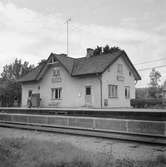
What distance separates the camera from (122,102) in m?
23.6

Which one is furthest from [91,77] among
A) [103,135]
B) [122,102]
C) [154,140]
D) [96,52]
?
[96,52]

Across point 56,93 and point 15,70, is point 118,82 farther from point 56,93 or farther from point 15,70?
point 15,70

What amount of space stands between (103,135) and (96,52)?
31.5m

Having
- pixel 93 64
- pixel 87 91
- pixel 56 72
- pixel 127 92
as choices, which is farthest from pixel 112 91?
pixel 56 72

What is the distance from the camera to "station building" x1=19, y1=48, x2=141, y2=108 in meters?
21.3

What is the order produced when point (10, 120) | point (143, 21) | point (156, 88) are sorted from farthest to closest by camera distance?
point (156, 88), point (143, 21), point (10, 120)

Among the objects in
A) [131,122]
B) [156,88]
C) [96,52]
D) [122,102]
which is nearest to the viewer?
[131,122]

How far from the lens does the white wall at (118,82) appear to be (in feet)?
70.9

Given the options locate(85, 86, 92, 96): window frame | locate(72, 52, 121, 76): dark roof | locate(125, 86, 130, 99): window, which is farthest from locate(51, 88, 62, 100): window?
locate(125, 86, 130, 99): window

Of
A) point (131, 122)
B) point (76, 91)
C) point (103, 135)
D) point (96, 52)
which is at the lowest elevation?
point (103, 135)

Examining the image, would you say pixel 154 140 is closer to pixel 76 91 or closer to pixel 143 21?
pixel 143 21

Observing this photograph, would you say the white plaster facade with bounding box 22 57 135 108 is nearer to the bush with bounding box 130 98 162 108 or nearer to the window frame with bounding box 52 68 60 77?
the window frame with bounding box 52 68 60 77

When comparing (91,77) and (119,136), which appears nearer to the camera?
(119,136)

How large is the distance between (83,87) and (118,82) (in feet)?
12.4
